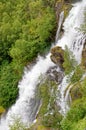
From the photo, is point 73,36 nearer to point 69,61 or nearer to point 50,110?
point 69,61

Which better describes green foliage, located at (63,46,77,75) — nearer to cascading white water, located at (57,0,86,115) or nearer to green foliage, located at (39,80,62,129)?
cascading white water, located at (57,0,86,115)

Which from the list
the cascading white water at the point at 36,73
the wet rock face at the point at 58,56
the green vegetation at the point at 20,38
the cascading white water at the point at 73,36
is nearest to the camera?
the cascading white water at the point at 73,36

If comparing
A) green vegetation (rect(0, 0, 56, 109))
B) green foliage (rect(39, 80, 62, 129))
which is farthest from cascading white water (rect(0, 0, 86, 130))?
green foliage (rect(39, 80, 62, 129))

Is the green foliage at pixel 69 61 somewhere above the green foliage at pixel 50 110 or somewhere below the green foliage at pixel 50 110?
above

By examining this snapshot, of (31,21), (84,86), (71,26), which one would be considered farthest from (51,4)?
(84,86)

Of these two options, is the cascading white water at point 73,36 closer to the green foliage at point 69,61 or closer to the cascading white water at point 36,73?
the cascading white water at point 36,73

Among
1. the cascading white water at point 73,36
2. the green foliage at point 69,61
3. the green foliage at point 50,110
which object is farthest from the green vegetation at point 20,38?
the green foliage at point 69,61

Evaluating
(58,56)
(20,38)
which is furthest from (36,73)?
(20,38)

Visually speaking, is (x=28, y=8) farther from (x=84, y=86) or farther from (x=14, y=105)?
(x=84, y=86)
